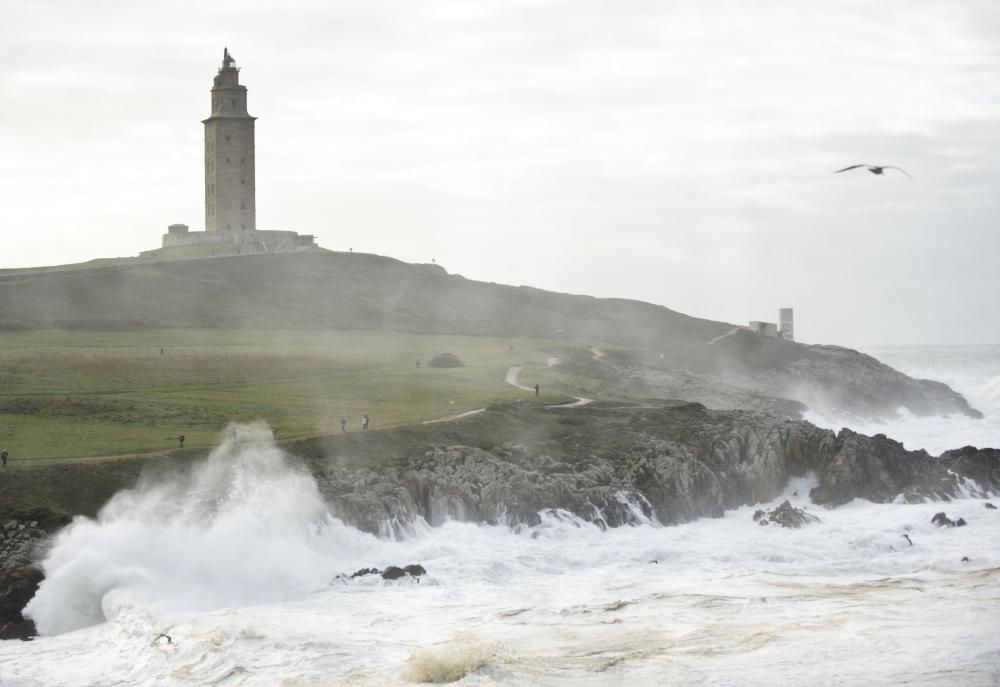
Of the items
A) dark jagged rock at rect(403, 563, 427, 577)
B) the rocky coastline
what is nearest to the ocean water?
dark jagged rock at rect(403, 563, 427, 577)

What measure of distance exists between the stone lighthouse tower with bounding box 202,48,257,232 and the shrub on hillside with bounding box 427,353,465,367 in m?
44.4

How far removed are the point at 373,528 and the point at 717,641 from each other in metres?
15.9

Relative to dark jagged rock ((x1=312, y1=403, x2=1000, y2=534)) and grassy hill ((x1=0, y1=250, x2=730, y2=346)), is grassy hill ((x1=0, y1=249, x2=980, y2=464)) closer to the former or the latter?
grassy hill ((x1=0, y1=250, x2=730, y2=346))

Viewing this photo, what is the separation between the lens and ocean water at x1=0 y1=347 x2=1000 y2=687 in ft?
105

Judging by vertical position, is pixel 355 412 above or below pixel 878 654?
above

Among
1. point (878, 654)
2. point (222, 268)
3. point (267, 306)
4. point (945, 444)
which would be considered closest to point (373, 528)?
point (878, 654)

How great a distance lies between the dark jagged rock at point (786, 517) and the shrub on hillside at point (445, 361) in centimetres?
3171

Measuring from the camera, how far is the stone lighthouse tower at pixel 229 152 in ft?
388

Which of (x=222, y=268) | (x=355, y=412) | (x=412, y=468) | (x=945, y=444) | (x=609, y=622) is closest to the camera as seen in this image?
(x=609, y=622)

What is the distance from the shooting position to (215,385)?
66.3m

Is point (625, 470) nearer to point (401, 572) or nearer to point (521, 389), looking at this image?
point (401, 572)

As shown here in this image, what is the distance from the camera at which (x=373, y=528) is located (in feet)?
151

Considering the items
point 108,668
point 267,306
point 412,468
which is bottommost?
point 108,668

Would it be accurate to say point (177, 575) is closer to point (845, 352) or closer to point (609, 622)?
point (609, 622)
